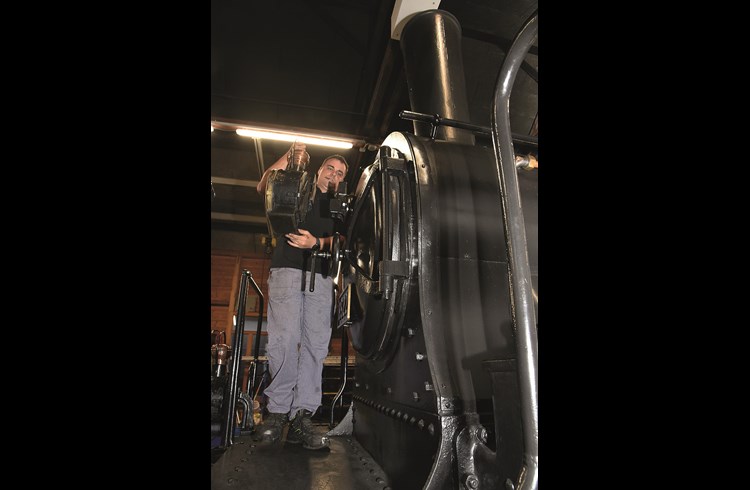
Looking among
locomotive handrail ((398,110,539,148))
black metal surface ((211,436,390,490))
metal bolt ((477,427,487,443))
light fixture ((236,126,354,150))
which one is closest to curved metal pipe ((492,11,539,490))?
metal bolt ((477,427,487,443))

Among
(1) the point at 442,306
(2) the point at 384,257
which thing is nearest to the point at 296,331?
(2) the point at 384,257

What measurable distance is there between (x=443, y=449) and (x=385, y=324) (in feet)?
1.81

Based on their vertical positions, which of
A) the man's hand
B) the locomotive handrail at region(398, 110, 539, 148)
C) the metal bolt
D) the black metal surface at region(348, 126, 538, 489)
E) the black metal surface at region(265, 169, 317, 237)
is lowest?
the metal bolt

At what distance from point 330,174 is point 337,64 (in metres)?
2.98

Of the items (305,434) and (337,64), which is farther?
(337,64)

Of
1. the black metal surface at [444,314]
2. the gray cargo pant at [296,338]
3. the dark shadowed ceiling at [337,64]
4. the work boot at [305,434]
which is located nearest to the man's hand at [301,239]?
the gray cargo pant at [296,338]

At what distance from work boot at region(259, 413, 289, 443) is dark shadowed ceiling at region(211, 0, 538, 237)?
296cm

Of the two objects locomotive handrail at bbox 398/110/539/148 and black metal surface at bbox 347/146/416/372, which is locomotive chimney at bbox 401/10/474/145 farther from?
black metal surface at bbox 347/146/416/372

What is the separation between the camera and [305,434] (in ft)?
6.98

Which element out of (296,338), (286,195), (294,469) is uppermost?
(286,195)

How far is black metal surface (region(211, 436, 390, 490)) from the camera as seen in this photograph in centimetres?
155

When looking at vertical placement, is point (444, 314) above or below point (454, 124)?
below

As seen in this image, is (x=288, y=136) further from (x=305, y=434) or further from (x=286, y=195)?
(x=305, y=434)
